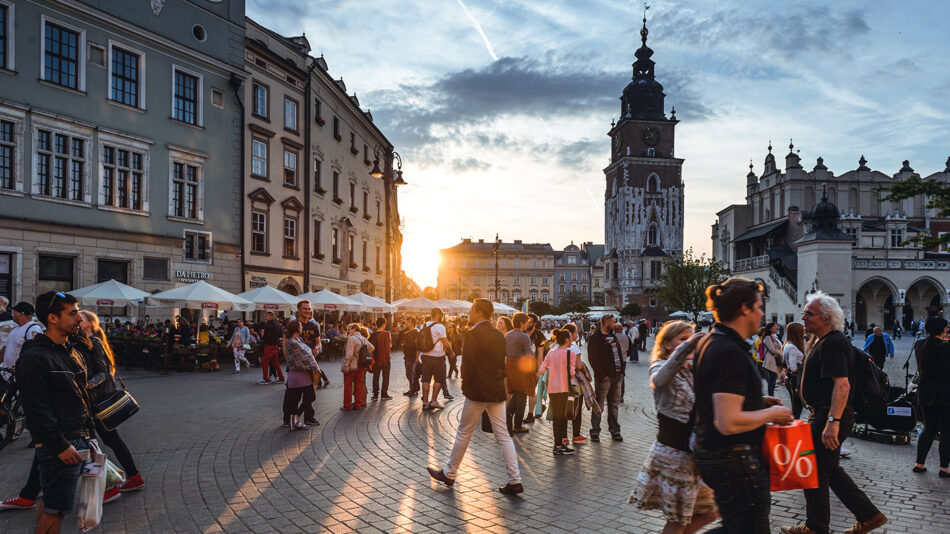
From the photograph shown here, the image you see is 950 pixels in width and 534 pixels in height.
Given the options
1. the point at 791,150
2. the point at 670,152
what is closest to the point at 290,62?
the point at 791,150

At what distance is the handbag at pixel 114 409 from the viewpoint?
5656 millimetres

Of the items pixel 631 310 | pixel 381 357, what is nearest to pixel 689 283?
pixel 631 310

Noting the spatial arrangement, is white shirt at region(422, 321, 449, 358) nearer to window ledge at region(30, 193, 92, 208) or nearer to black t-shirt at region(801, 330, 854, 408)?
black t-shirt at region(801, 330, 854, 408)

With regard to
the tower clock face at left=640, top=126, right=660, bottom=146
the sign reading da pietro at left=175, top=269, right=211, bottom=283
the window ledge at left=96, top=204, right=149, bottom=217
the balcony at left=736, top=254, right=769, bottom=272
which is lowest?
the sign reading da pietro at left=175, top=269, right=211, bottom=283

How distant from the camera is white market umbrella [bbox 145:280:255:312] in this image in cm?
2006

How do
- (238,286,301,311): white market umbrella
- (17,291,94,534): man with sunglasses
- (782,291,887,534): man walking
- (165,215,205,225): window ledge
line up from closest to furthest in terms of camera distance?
(17,291,94,534): man with sunglasses → (782,291,887,534): man walking → (238,286,301,311): white market umbrella → (165,215,205,225): window ledge

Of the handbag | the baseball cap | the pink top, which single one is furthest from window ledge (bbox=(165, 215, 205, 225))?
the handbag

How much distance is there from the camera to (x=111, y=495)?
6273 mm

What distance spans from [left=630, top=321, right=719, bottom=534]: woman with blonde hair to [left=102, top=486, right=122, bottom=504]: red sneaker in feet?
16.4

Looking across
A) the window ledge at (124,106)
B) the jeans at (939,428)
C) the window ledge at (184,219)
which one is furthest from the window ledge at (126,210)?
the jeans at (939,428)

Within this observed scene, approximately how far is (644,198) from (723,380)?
97.4m

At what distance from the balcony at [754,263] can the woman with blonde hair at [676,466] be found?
183 ft

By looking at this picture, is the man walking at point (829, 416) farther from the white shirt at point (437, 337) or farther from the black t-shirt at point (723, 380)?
the white shirt at point (437, 337)

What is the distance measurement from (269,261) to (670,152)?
264 ft
